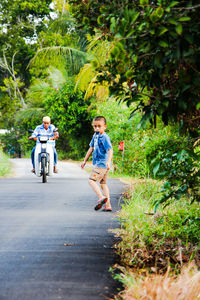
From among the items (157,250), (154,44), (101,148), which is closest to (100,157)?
(101,148)

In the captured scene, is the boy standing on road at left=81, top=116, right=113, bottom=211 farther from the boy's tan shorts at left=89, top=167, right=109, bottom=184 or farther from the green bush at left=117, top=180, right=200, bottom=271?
the green bush at left=117, top=180, right=200, bottom=271

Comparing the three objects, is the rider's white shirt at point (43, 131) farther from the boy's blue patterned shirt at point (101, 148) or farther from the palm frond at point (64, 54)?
the palm frond at point (64, 54)

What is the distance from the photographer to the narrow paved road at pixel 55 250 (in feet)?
11.7

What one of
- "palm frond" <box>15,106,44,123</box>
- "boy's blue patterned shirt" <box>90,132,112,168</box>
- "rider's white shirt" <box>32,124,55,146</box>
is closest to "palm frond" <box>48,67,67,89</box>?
"palm frond" <box>15,106,44,123</box>

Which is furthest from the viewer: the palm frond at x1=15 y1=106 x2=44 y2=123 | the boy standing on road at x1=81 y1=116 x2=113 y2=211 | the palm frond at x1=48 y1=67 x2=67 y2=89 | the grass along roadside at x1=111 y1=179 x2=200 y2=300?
the palm frond at x1=15 y1=106 x2=44 y2=123

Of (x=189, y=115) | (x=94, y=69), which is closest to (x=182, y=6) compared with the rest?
(x=94, y=69)

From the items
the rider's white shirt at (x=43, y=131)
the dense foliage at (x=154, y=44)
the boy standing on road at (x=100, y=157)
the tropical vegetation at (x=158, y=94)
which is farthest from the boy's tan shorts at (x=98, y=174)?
the rider's white shirt at (x=43, y=131)

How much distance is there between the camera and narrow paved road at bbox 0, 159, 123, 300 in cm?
356

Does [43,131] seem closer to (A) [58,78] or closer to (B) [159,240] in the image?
(B) [159,240]

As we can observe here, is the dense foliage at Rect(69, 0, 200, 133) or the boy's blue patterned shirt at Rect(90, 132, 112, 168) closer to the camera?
the dense foliage at Rect(69, 0, 200, 133)

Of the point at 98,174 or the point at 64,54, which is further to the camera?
the point at 64,54

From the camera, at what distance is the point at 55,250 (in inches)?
189

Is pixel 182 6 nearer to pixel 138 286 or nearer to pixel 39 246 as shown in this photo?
pixel 138 286

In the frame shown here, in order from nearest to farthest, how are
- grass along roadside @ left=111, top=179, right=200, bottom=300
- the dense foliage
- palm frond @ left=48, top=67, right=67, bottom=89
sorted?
the dense foliage
grass along roadside @ left=111, top=179, right=200, bottom=300
palm frond @ left=48, top=67, right=67, bottom=89
